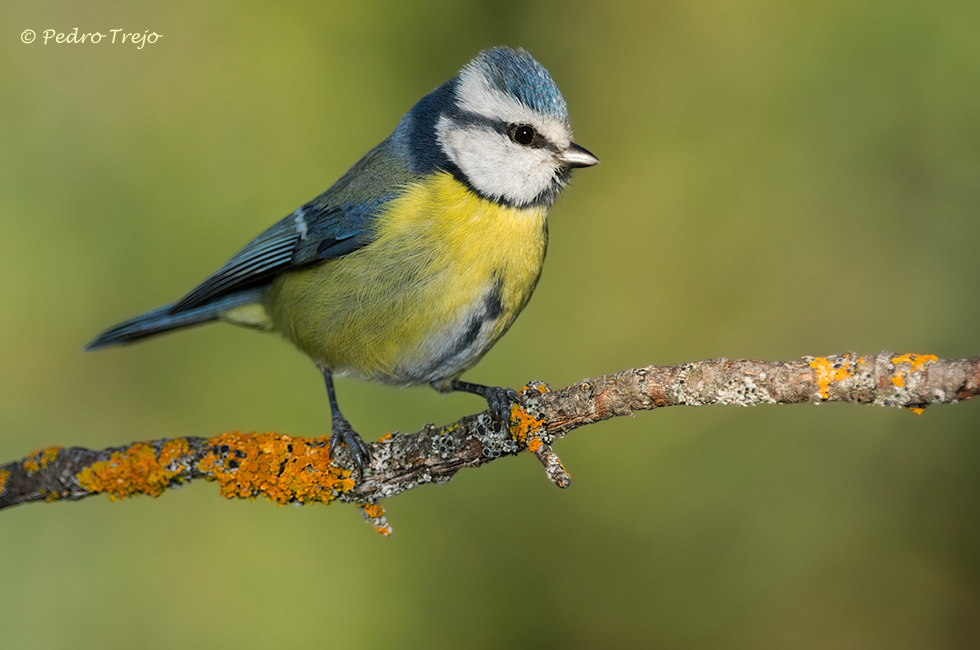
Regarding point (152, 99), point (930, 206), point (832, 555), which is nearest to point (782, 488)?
point (832, 555)

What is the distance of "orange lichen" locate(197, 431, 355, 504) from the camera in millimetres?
2189

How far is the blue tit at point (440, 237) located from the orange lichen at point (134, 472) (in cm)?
48

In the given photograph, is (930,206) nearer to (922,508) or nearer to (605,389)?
(922,508)

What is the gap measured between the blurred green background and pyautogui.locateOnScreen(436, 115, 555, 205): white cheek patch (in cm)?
31

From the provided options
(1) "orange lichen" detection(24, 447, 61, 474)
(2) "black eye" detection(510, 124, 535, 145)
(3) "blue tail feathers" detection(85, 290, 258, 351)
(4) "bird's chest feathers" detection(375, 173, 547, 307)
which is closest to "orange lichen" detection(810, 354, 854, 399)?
(4) "bird's chest feathers" detection(375, 173, 547, 307)

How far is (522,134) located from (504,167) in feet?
0.45

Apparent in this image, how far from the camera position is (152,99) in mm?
3875

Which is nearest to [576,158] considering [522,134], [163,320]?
[522,134]

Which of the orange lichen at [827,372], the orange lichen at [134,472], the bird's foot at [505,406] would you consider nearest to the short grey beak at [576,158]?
the bird's foot at [505,406]

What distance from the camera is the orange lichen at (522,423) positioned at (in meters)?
1.86

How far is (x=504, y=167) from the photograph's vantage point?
260 centimetres

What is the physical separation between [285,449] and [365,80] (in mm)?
2451

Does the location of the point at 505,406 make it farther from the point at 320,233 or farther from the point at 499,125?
the point at 320,233

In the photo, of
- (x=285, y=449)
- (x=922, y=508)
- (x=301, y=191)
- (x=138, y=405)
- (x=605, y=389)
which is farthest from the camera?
(x=301, y=191)
